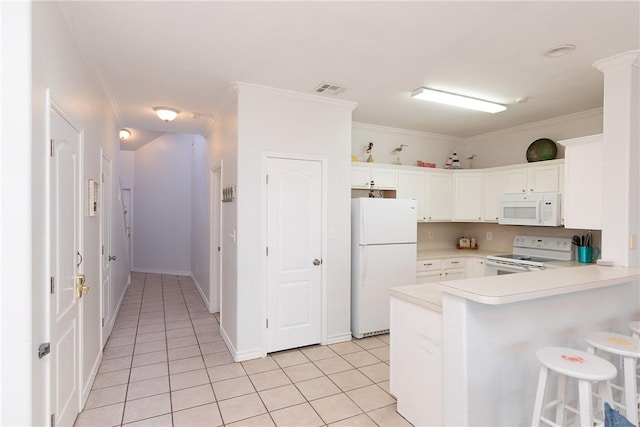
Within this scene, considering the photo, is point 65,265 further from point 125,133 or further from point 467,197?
point 125,133

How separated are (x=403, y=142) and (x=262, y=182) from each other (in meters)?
2.77

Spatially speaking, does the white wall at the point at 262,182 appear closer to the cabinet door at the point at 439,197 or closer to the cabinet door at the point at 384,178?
the cabinet door at the point at 384,178

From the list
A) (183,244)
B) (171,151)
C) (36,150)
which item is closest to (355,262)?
(36,150)

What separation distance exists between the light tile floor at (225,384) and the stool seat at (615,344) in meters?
1.34

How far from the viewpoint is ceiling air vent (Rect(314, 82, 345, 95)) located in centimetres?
332

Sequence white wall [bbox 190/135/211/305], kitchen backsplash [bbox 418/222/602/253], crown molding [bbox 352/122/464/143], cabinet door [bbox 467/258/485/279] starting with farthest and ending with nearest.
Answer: white wall [bbox 190/135/211/305], kitchen backsplash [bbox 418/222/602/253], crown molding [bbox 352/122/464/143], cabinet door [bbox 467/258/485/279]

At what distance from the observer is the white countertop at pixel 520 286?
181 centimetres

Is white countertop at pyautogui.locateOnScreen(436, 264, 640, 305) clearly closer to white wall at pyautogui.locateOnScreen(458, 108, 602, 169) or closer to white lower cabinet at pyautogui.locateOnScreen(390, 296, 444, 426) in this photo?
white lower cabinet at pyautogui.locateOnScreen(390, 296, 444, 426)

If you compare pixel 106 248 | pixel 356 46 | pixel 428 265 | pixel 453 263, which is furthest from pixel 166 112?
pixel 453 263

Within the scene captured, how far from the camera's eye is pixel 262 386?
285 cm

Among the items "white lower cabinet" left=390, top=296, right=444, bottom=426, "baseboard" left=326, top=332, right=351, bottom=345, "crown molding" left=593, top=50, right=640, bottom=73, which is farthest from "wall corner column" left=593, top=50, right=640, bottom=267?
"baseboard" left=326, top=332, right=351, bottom=345

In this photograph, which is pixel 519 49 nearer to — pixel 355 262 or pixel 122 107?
pixel 355 262

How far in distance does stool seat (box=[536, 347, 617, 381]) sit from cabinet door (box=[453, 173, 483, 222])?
11.5ft

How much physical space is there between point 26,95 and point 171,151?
7133 mm
